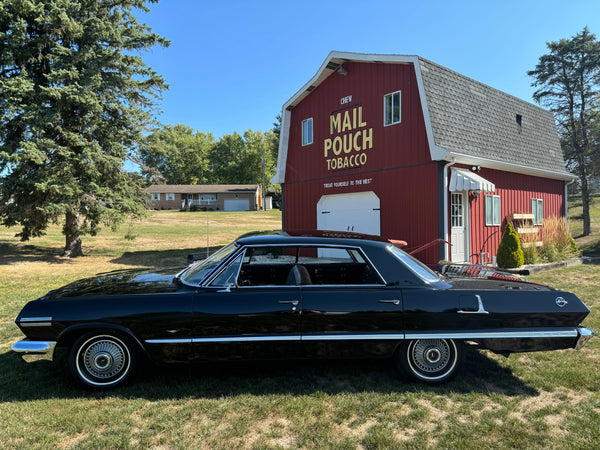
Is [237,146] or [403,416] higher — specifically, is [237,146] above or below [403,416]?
above

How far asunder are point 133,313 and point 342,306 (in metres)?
1.89

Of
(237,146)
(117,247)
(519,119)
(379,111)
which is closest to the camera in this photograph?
(379,111)

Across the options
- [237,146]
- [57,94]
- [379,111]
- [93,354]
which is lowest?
[93,354]

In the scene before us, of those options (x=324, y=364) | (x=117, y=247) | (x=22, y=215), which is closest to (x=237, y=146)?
(x=117, y=247)

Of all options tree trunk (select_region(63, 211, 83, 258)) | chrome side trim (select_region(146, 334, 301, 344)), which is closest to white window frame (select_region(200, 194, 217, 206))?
tree trunk (select_region(63, 211, 83, 258))

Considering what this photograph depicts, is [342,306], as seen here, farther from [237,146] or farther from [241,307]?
[237,146]

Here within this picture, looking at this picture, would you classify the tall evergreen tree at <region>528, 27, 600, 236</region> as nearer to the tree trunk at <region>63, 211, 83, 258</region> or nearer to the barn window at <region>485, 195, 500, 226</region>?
the barn window at <region>485, 195, 500, 226</region>

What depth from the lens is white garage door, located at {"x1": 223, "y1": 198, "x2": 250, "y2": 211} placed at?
2024 inches

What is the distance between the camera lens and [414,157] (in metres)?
10.2

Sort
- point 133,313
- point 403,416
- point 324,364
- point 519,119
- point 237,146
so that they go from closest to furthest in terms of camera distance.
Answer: point 403,416 < point 133,313 < point 324,364 < point 519,119 < point 237,146

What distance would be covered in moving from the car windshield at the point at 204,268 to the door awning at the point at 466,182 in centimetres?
743

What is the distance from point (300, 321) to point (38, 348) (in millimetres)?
2330

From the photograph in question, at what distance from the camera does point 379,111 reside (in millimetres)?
11094

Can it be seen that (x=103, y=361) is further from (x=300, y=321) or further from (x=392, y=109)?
Answer: (x=392, y=109)
